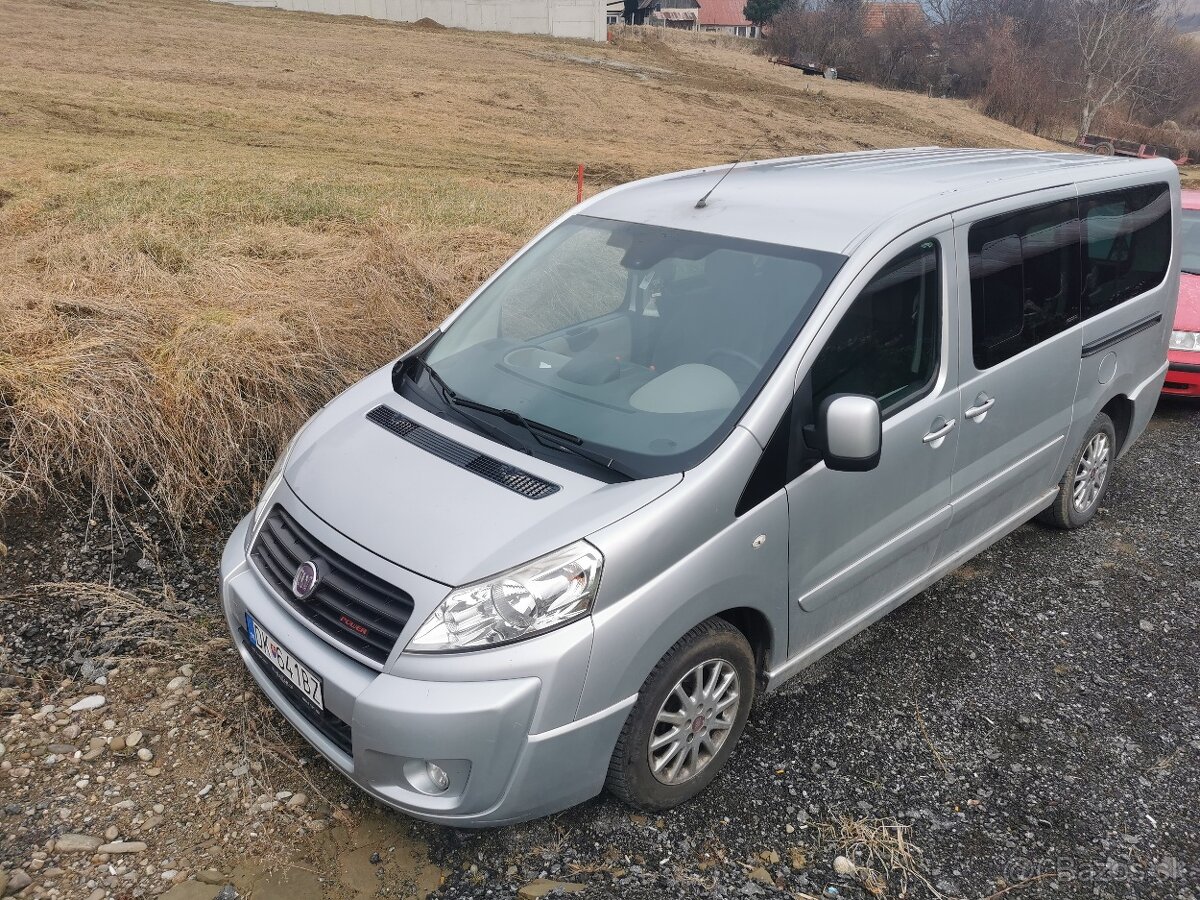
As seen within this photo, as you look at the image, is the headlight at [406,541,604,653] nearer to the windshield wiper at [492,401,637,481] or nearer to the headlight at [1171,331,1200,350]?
the windshield wiper at [492,401,637,481]

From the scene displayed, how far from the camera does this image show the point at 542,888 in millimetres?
2695

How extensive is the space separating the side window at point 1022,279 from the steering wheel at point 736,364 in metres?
1.08

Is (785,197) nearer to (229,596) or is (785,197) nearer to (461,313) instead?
(461,313)

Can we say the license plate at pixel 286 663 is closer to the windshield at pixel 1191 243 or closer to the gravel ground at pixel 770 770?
the gravel ground at pixel 770 770

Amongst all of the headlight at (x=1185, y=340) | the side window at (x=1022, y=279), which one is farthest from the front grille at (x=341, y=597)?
the headlight at (x=1185, y=340)

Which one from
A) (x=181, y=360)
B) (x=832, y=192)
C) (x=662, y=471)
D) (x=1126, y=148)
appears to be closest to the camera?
(x=662, y=471)

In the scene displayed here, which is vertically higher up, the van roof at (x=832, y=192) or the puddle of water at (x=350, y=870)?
the van roof at (x=832, y=192)

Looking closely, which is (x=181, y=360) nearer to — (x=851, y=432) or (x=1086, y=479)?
(x=851, y=432)

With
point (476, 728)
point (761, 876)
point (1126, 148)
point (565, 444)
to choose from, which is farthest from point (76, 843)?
point (1126, 148)

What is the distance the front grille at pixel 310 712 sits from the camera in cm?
266

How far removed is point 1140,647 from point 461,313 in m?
3.29

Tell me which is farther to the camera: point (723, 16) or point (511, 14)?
point (723, 16)

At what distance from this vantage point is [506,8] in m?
42.2

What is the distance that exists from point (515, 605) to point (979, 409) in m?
2.11
